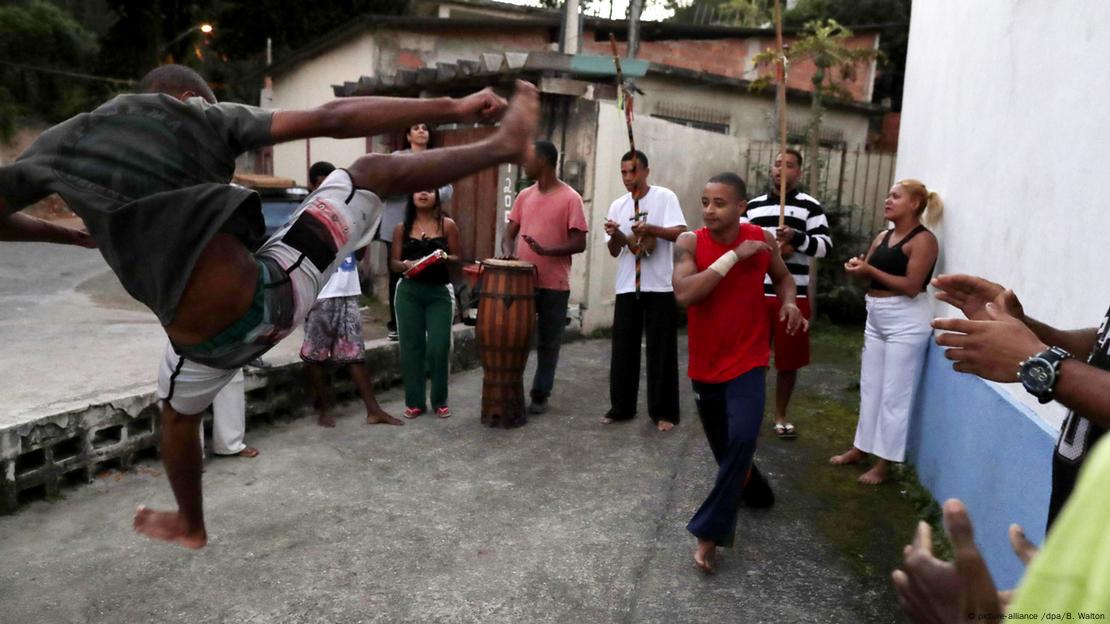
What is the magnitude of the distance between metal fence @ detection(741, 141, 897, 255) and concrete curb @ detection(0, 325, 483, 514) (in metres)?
7.37

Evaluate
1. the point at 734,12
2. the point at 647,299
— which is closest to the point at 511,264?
the point at 647,299

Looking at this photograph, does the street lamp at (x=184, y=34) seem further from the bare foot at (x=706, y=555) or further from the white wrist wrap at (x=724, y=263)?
the bare foot at (x=706, y=555)

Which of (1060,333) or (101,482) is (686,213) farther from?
(1060,333)

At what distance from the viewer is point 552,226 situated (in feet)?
20.6

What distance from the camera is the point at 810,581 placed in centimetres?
374

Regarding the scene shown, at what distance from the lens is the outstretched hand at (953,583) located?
1.11m

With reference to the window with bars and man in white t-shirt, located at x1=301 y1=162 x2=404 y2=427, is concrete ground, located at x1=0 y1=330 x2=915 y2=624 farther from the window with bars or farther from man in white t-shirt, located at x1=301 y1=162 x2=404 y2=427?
the window with bars

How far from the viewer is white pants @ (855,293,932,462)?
16.0ft

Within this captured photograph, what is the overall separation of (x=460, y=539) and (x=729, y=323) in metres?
1.62

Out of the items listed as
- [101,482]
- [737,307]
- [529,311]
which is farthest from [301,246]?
[529,311]

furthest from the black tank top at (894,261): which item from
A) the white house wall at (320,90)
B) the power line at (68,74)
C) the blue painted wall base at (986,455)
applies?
the power line at (68,74)

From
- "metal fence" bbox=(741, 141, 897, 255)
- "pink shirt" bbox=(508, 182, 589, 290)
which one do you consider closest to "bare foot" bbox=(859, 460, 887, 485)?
"pink shirt" bbox=(508, 182, 589, 290)

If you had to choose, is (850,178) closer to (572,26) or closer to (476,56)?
(572,26)

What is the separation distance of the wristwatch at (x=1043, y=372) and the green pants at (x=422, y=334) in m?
4.58
